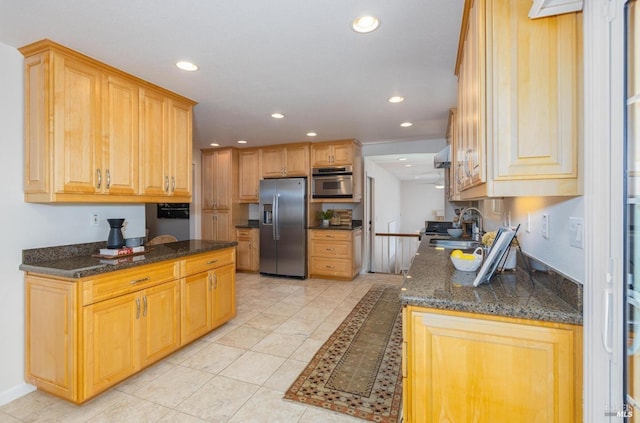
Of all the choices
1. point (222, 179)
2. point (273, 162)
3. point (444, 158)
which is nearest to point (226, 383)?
point (444, 158)

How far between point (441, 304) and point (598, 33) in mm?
1081

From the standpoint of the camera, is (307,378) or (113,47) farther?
(307,378)

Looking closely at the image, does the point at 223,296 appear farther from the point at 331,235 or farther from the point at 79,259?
the point at 331,235

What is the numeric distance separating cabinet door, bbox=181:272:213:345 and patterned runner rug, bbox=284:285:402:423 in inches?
41.6

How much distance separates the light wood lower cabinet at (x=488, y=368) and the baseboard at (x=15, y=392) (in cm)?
246

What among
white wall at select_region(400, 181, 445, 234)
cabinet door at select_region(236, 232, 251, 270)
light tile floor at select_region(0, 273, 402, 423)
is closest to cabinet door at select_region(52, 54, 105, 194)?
light tile floor at select_region(0, 273, 402, 423)

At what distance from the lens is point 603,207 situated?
98 cm

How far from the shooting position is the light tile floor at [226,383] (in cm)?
180

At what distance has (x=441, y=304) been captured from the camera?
1240 mm

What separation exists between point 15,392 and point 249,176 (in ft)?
13.4

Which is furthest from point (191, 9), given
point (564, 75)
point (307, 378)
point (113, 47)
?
point (307, 378)

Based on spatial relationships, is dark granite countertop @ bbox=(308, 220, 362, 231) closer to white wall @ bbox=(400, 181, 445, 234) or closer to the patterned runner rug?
the patterned runner rug

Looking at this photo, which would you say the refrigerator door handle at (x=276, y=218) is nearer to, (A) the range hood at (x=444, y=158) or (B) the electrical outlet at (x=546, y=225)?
(A) the range hood at (x=444, y=158)

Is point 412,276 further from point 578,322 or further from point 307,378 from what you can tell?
point 307,378
